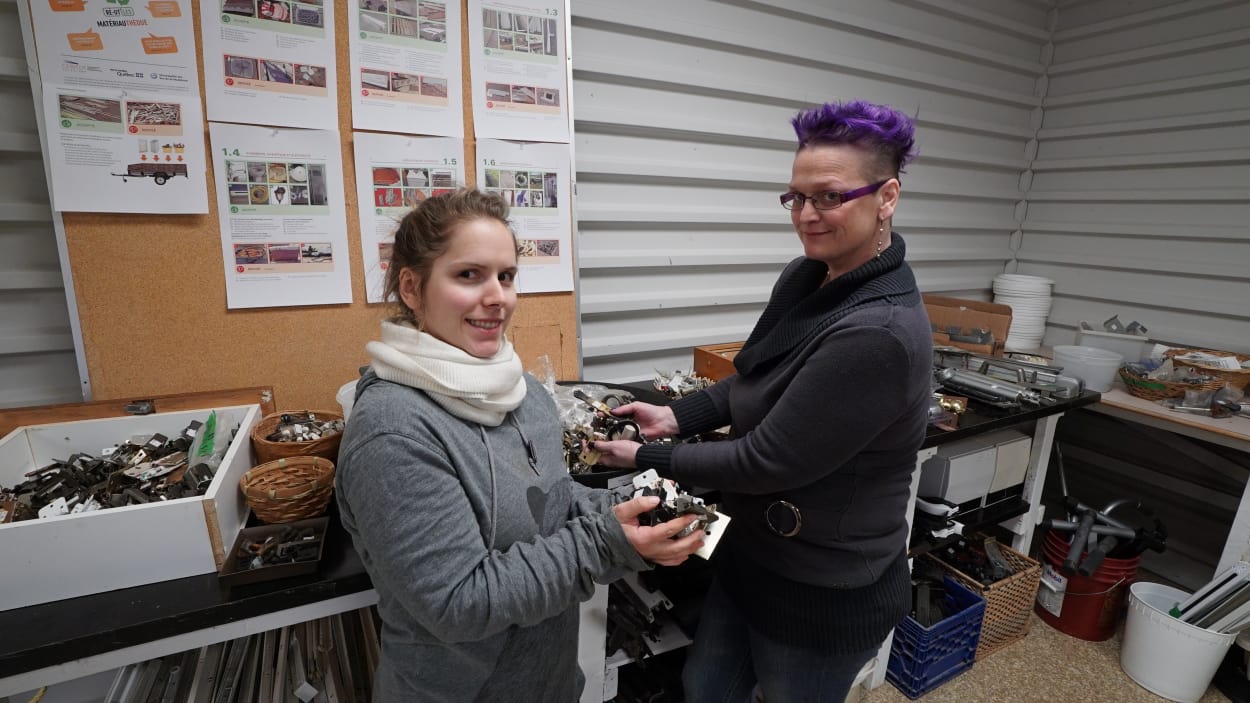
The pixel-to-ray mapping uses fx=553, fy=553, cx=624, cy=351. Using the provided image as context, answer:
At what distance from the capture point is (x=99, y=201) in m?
1.40

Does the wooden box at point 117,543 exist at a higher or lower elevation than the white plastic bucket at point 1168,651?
higher

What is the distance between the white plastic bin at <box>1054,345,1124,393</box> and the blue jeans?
2.16 m

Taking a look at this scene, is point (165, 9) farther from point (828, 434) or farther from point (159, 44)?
point (828, 434)

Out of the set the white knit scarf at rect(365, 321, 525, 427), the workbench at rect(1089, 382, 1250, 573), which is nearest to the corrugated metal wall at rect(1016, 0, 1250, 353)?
the workbench at rect(1089, 382, 1250, 573)

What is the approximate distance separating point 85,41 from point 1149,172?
450 cm

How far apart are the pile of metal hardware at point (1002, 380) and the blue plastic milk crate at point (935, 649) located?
79 cm

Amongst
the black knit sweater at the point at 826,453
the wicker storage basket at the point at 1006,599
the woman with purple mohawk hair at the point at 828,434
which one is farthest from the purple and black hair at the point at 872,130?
the wicker storage basket at the point at 1006,599

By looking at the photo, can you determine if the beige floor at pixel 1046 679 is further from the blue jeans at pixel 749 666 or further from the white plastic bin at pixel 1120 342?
the white plastic bin at pixel 1120 342

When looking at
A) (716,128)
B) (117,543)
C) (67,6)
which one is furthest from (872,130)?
(67,6)

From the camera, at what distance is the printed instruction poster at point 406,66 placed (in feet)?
5.24

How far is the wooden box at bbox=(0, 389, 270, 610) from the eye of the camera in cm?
97

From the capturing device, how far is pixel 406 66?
5.40 ft

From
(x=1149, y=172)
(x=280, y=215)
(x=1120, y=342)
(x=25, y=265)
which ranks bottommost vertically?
(x=1120, y=342)

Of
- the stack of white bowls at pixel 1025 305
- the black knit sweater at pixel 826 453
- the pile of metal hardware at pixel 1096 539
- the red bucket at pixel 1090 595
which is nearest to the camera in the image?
the black knit sweater at pixel 826 453
